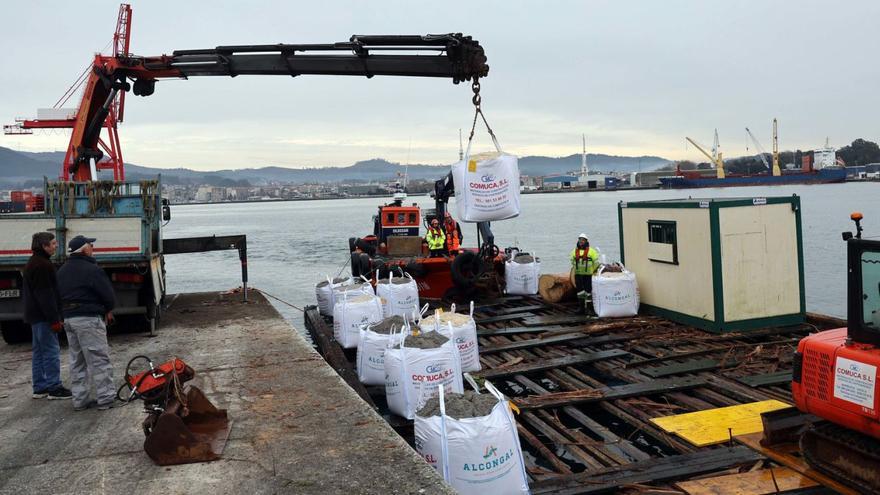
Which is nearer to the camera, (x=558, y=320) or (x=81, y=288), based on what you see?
(x=81, y=288)

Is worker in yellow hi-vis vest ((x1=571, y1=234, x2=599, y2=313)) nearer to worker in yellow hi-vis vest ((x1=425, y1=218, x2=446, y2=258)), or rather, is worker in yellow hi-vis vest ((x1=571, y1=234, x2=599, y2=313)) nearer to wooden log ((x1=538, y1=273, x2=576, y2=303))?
wooden log ((x1=538, y1=273, x2=576, y2=303))

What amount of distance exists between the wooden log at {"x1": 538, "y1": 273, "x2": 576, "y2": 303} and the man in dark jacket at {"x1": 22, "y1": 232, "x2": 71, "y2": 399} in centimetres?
929

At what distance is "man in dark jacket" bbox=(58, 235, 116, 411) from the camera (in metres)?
6.06

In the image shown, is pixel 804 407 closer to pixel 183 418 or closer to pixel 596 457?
pixel 596 457

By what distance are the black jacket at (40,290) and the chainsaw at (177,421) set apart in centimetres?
145

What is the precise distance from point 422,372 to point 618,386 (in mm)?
2620

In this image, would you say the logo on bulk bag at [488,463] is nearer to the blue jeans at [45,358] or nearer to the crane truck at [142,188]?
the blue jeans at [45,358]

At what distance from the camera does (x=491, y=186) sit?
1128cm

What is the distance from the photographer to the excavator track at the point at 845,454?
4328mm

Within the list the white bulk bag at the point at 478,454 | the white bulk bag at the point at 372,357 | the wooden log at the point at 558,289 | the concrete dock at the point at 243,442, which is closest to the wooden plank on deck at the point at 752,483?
the white bulk bag at the point at 478,454

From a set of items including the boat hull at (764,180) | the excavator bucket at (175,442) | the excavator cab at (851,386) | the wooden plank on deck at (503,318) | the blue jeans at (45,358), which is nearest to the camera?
the excavator cab at (851,386)

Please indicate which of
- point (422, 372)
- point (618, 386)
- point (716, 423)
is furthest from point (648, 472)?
point (618, 386)

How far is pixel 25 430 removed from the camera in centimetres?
578

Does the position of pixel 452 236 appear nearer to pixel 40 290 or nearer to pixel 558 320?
pixel 558 320
